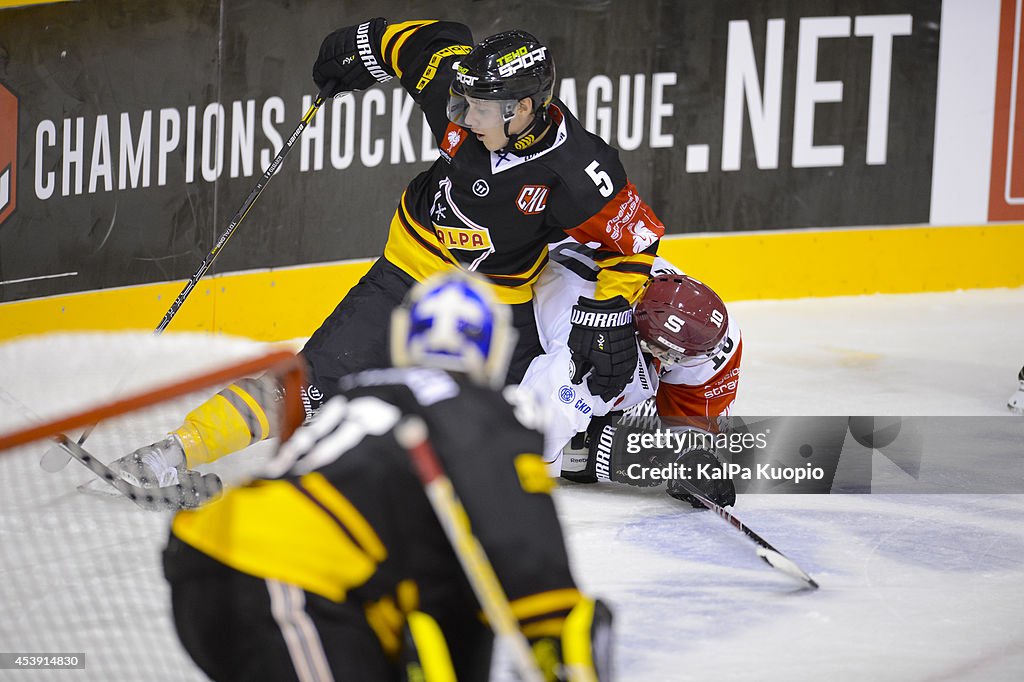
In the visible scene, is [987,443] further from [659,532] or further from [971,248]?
[971,248]

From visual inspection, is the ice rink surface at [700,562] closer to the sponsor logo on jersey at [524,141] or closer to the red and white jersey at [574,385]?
the red and white jersey at [574,385]

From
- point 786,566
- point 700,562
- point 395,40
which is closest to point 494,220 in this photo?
point 395,40

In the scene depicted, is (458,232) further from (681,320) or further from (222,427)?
(222,427)

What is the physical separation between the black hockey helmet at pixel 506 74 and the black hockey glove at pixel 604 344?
1.80ft

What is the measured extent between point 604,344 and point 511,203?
1.49ft

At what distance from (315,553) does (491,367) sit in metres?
0.35

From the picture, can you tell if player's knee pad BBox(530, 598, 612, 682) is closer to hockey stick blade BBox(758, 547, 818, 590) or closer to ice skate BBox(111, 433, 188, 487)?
hockey stick blade BBox(758, 547, 818, 590)

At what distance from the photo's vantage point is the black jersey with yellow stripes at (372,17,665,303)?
374 cm

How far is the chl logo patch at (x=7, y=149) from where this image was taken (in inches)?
184

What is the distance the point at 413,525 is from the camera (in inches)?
73.0

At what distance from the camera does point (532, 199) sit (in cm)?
378

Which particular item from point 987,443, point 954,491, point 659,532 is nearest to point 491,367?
point 659,532

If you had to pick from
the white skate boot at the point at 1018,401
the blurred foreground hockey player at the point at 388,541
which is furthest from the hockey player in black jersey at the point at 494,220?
the white skate boot at the point at 1018,401

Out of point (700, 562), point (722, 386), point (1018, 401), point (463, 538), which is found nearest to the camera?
point (463, 538)
